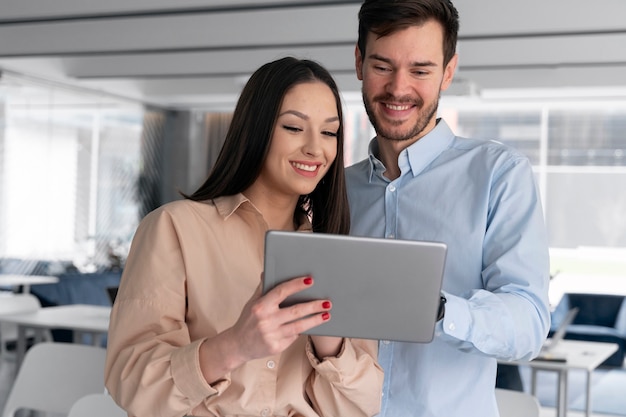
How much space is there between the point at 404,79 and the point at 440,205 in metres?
0.30

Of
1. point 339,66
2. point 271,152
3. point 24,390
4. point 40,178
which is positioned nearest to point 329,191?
point 271,152

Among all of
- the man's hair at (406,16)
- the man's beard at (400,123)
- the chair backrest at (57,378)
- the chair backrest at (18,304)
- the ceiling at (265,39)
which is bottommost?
the chair backrest at (18,304)

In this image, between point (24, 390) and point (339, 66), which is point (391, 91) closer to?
point (24, 390)

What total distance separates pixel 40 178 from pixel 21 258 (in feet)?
3.04

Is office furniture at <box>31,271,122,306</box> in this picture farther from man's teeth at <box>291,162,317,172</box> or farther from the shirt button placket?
man's teeth at <box>291,162,317,172</box>

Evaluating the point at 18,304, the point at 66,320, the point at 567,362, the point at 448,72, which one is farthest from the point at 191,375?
the point at 18,304

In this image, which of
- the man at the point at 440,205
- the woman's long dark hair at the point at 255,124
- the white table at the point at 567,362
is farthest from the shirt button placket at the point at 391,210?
the white table at the point at 567,362

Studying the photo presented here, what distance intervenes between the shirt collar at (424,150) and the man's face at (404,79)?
0.12 feet

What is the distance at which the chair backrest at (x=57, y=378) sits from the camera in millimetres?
2871

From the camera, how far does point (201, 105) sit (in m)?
11.7

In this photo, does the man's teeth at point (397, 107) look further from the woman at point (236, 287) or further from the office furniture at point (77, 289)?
the office furniture at point (77, 289)

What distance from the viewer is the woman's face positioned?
5.19ft

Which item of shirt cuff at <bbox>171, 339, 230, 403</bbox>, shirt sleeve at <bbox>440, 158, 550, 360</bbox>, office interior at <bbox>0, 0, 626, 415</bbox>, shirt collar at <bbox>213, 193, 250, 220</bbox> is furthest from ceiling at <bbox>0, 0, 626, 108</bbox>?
shirt cuff at <bbox>171, 339, 230, 403</bbox>

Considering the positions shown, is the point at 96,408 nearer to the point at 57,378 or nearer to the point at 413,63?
the point at 57,378
